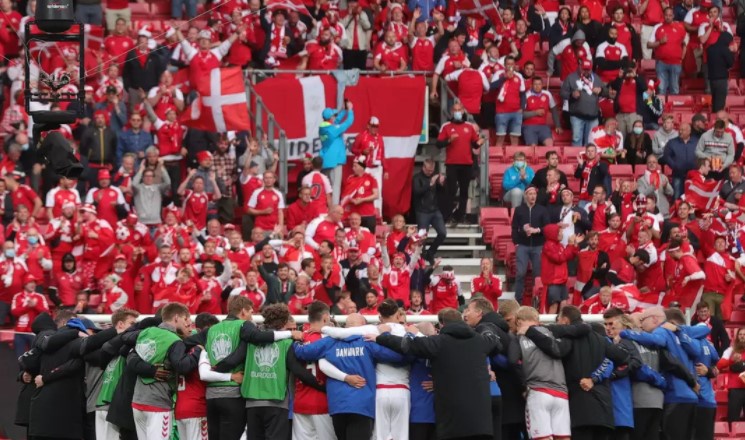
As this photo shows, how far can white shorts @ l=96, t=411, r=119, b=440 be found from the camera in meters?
16.4

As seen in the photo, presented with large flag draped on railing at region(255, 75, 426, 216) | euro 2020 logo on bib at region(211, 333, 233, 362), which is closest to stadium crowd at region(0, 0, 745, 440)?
euro 2020 logo on bib at region(211, 333, 233, 362)

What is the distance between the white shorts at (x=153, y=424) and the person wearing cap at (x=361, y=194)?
8.04 metres

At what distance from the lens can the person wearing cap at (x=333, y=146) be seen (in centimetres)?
2459

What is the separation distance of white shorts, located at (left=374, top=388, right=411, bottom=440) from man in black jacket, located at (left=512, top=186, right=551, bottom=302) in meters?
7.36

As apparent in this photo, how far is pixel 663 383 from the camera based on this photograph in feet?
54.3

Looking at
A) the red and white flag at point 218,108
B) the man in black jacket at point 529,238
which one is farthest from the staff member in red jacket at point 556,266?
the red and white flag at point 218,108

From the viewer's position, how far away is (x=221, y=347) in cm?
1584

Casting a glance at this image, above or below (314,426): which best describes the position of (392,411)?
above

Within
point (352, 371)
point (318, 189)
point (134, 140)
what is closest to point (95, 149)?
point (134, 140)

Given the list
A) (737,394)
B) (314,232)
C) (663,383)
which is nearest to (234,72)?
(314,232)

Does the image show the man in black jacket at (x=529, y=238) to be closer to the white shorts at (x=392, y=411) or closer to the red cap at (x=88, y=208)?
the red cap at (x=88, y=208)

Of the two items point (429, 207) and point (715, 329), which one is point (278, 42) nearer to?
point (429, 207)

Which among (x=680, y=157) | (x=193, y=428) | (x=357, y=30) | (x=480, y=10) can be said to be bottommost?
(x=193, y=428)

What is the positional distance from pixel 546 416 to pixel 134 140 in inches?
383
